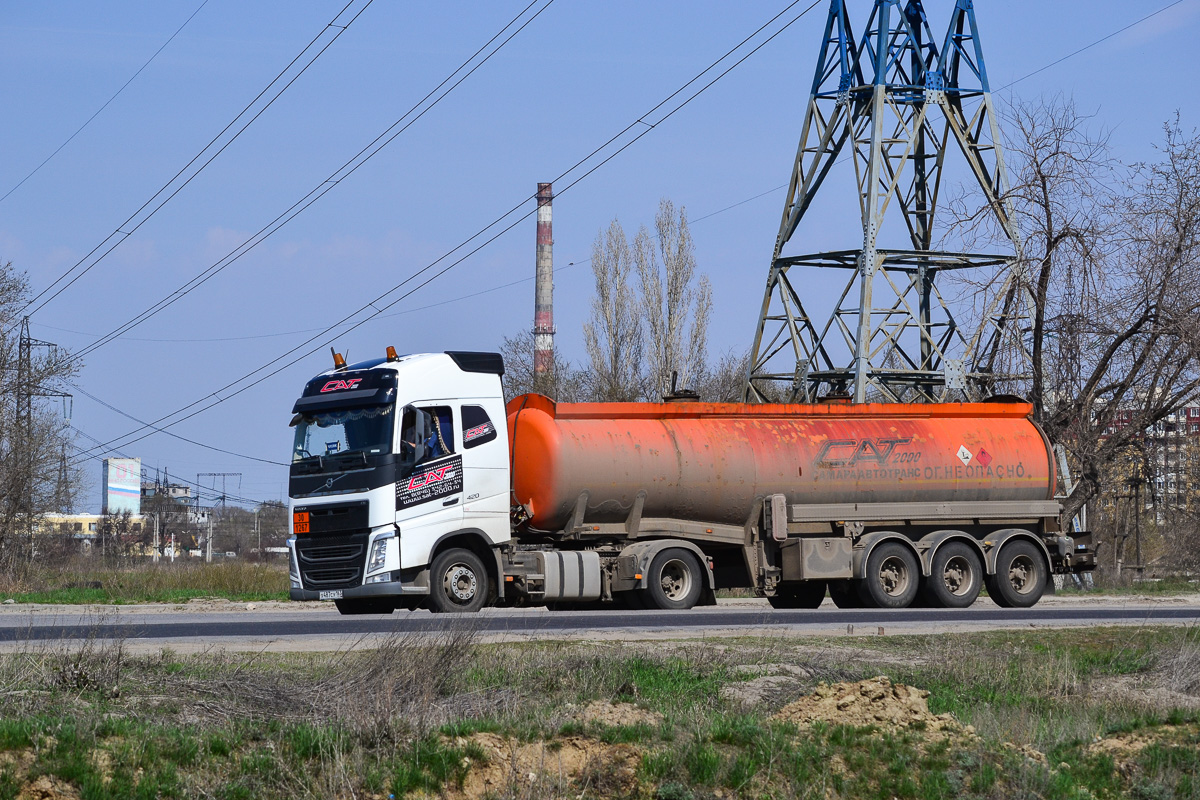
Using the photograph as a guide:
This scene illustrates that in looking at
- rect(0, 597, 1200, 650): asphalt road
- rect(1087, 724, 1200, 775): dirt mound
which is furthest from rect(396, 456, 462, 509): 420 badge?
rect(1087, 724, 1200, 775): dirt mound

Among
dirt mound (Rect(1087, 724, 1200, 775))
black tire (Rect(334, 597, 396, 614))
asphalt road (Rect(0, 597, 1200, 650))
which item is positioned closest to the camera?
dirt mound (Rect(1087, 724, 1200, 775))

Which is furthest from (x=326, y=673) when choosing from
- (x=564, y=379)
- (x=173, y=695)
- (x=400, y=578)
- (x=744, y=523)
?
(x=564, y=379)

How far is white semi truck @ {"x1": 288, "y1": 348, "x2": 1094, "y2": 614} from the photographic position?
19.9m

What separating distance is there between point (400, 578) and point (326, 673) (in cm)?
834

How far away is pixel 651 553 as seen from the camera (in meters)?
21.3

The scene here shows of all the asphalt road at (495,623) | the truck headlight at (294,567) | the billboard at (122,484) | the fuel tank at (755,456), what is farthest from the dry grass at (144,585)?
the billboard at (122,484)

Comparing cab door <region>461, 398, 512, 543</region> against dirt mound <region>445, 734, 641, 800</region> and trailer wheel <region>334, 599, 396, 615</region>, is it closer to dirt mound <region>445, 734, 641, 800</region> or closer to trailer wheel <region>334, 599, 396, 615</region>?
trailer wheel <region>334, 599, 396, 615</region>

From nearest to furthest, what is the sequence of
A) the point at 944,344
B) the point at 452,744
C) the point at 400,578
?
the point at 452,744 < the point at 400,578 < the point at 944,344

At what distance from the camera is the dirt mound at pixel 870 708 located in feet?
33.7

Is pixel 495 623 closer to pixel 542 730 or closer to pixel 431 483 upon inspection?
pixel 431 483

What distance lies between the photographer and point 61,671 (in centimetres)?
1017

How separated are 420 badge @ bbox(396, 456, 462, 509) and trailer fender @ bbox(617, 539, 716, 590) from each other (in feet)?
10.0

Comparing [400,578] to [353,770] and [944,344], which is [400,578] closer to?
[353,770]

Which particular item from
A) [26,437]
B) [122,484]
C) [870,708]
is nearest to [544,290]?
[26,437]
